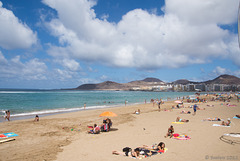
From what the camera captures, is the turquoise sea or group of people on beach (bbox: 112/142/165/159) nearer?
group of people on beach (bbox: 112/142/165/159)

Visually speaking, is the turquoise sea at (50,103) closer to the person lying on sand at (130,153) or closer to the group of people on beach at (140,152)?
the person lying on sand at (130,153)

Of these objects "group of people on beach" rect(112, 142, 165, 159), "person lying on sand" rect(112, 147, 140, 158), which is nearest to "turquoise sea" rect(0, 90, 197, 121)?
"person lying on sand" rect(112, 147, 140, 158)

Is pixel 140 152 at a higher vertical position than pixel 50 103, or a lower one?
higher

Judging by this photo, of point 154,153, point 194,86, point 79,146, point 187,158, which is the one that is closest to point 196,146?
point 187,158

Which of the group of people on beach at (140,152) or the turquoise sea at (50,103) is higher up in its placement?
the group of people on beach at (140,152)

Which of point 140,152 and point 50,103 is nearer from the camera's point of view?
point 140,152

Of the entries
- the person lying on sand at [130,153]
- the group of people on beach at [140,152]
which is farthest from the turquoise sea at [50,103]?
the group of people on beach at [140,152]

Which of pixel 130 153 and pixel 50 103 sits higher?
pixel 130 153

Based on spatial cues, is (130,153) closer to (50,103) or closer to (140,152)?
(140,152)

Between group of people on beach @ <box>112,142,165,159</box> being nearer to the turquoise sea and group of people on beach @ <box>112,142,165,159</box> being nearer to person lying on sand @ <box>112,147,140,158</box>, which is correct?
person lying on sand @ <box>112,147,140,158</box>

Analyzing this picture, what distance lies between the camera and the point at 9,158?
21.2 feet

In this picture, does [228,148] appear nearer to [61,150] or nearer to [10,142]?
[61,150]

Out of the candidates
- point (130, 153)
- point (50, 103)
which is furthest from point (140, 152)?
point (50, 103)

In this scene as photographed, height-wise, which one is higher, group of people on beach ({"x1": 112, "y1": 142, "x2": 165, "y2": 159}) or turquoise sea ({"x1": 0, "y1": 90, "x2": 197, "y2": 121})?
group of people on beach ({"x1": 112, "y1": 142, "x2": 165, "y2": 159})
